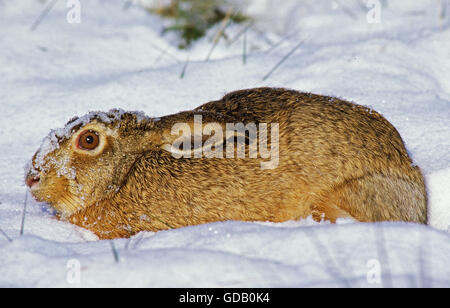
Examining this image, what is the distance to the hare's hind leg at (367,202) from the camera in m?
3.79

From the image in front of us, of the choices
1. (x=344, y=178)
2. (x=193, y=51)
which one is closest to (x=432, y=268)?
(x=344, y=178)

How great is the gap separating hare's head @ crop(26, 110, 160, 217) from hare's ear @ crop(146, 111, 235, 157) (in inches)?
6.7

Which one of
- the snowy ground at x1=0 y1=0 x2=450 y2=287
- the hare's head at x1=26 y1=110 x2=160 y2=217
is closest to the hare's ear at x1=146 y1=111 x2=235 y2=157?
the hare's head at x1=26 y1=110 x2=160 y2=217

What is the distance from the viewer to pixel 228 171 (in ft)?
13.2

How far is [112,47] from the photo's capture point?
6.95 m

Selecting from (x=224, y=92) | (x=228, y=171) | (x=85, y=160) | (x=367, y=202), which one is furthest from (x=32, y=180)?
(x=367, y=202)

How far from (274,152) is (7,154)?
251cm

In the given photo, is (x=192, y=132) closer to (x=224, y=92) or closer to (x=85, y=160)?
(x=85, y=160)

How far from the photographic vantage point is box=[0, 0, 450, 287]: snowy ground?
2.80 m

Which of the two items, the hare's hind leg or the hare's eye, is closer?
the hare's hind leg

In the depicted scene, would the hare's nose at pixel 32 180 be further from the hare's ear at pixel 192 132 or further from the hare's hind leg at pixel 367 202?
the hare's hind leg at pixel 367 202

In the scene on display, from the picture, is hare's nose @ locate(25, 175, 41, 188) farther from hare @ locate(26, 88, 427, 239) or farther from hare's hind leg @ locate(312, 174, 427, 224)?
hare's hind leg @ locate(312, 174, 427, 224)

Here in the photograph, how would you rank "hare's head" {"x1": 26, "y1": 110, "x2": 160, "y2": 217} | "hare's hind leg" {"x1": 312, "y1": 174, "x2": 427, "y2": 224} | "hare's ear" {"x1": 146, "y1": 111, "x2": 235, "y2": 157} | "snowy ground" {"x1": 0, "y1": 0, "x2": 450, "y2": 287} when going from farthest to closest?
"hare's head" {"x1": 26, "y1": 110, "x2": 160, "y2": 217} < "hare's ear" {"x1": 146, "y1": 111, "x2": 235, "y2": 157} < "hare's hind leg" {"x1": 312, "y1": 174, "x2": 427, "y2": 224} < "snowy ground" {"x1": 0, "y1": 0, "x2": 450, "y2": 287}

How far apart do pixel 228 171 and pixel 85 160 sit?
1.07 metres
